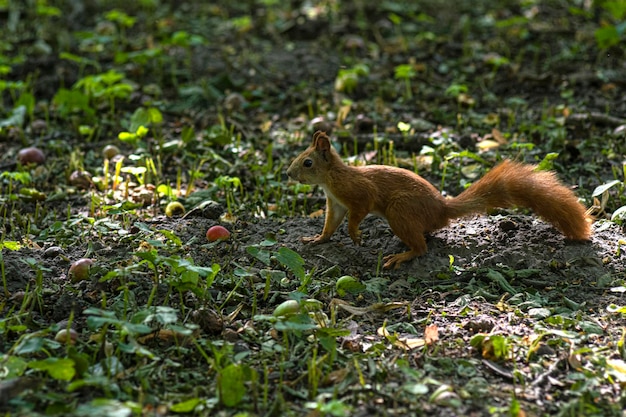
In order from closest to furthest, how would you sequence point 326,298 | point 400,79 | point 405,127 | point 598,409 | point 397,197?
point 598,409
point 326,298
point 397,197
point 405,127
point 400,79

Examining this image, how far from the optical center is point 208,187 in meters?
4.88

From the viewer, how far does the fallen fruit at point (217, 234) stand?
3959 mm

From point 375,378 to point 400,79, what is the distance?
14.0 ft

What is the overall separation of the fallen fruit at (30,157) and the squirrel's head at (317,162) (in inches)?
86.7

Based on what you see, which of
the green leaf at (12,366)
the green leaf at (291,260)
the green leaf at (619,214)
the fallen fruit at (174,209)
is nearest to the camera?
the green leaf at (12,366)

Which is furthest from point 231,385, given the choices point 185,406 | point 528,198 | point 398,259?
point 528,198

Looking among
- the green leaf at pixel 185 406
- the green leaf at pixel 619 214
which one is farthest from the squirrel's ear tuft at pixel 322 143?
the green leaf at pixel 185 406

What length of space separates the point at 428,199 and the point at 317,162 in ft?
2.05

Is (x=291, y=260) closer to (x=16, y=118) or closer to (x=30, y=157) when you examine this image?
(x=30, y=157)

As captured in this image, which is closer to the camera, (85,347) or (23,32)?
(85,347)

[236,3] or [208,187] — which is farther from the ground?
[236,3]

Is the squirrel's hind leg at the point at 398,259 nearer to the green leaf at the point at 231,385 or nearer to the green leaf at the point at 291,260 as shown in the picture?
the green leaf at the point at 291,260

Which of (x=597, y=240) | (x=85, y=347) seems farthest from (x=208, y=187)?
(x=597, y=240)

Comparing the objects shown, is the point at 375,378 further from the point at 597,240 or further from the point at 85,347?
the point at 597,240
